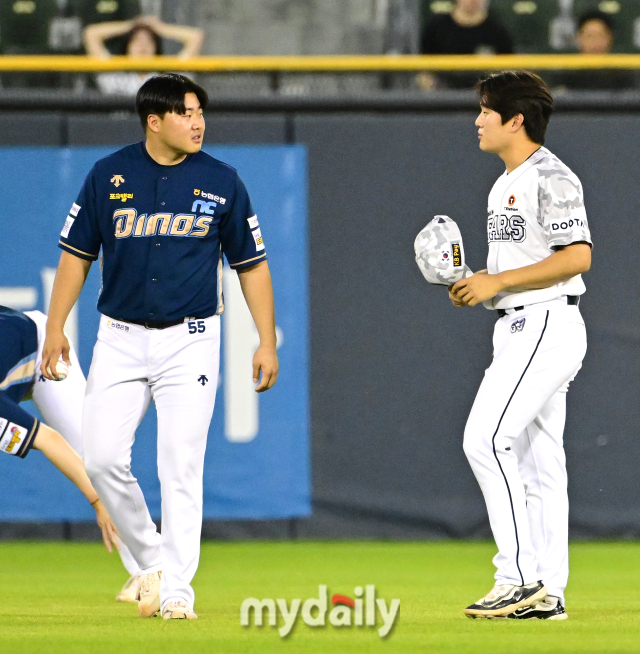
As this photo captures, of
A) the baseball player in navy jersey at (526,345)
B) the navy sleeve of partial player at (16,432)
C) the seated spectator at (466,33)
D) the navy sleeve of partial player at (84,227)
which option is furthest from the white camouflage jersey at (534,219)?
the seated spectator at (466,33)

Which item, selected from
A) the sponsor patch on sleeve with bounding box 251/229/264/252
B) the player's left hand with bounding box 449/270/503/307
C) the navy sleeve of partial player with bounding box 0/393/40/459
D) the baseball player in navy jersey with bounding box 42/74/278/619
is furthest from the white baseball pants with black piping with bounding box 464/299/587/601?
the navy sleeve of partial player with bounding box 0/393/40/459

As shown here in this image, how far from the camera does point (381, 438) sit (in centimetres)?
802

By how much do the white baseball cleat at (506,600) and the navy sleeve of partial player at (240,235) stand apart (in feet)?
5.20

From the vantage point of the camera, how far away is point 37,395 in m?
5.66

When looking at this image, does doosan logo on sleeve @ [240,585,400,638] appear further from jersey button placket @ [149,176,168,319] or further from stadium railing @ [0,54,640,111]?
stadium railing @ [0,54,640,111]

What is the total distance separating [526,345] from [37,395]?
2387 mm

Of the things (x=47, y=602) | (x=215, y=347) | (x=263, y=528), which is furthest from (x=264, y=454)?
(x=215, y=347)

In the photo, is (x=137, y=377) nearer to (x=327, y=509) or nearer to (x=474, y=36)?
(x=327, y=509)

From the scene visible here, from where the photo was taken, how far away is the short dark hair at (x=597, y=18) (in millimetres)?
9164

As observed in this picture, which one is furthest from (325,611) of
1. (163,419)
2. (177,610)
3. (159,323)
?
(159,323)

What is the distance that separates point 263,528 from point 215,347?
11.5ft

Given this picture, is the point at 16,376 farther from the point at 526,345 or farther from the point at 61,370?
the point at 526,345

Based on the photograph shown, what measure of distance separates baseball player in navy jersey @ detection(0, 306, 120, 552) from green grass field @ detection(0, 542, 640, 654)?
2.08ft

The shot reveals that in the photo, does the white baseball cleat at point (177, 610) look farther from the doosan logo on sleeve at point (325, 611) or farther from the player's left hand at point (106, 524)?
the player's left hand at point (106, 524)
